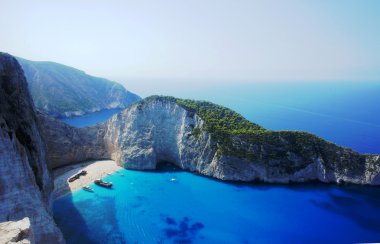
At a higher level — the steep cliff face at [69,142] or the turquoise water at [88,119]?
the steep cliff face at [69,142]

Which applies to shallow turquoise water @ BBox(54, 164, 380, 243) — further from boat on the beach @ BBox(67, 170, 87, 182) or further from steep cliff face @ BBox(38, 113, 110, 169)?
steep cliff face @ BBox(38, 113, 110, 169)

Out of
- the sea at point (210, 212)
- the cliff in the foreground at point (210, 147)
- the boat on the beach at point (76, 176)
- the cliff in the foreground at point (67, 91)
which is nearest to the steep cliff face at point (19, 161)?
the sea at point (210, 212)

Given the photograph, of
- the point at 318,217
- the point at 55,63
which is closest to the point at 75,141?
the point at 318,217

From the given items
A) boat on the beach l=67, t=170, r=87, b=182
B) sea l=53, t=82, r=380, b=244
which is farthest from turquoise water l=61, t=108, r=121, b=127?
sea l=53, t=82, r=380, b=244

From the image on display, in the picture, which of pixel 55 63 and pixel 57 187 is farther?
pixel 55 63

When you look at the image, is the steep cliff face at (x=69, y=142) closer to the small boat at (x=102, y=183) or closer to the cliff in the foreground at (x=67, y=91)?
the small boat at (x=102, y=183)

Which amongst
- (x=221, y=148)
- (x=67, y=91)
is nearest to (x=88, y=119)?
(x=67, y=91)

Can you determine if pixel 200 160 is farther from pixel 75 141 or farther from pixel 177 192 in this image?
pixel 75 141
